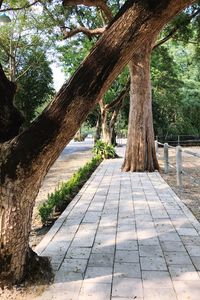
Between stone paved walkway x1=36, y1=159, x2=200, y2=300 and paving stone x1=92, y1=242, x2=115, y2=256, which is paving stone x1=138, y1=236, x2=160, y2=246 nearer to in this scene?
stone paved walkway x1=36, y1=159, x2=200, y2=300

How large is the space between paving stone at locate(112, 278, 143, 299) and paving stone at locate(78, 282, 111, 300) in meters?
0.07

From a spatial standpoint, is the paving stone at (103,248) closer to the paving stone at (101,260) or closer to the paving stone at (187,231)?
the paving stone at (101,260)

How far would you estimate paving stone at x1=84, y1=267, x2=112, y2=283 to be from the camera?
363cm

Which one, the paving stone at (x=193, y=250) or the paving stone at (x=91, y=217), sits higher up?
the paving stone at (x=193, y=250)

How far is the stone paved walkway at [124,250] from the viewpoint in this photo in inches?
135

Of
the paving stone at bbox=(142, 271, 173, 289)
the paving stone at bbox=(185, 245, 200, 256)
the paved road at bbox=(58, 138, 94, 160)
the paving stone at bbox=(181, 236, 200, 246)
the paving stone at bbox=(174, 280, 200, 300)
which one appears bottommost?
the paved road at bbox=(58, 138, 94, 160)

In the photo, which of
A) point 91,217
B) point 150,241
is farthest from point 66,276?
point 91,217

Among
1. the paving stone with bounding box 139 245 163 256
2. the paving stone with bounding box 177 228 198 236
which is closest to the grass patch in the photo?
the paving stone with bounding box 177 228 198 236

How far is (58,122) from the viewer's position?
3.36 m

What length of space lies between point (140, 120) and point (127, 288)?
925cm

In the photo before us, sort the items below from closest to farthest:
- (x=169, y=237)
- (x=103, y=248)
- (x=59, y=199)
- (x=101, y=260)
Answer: (x=101, y=260) < (x=103, y=248) < (x=169, y=237) < (x=59, y=199)

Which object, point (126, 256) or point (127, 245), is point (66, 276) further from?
point (127, 245)

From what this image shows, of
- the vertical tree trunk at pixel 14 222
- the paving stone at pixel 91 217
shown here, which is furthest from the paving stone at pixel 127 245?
the vertical tree trunk at pixel 14 222

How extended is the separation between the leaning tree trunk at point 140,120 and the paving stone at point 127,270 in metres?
8.38
